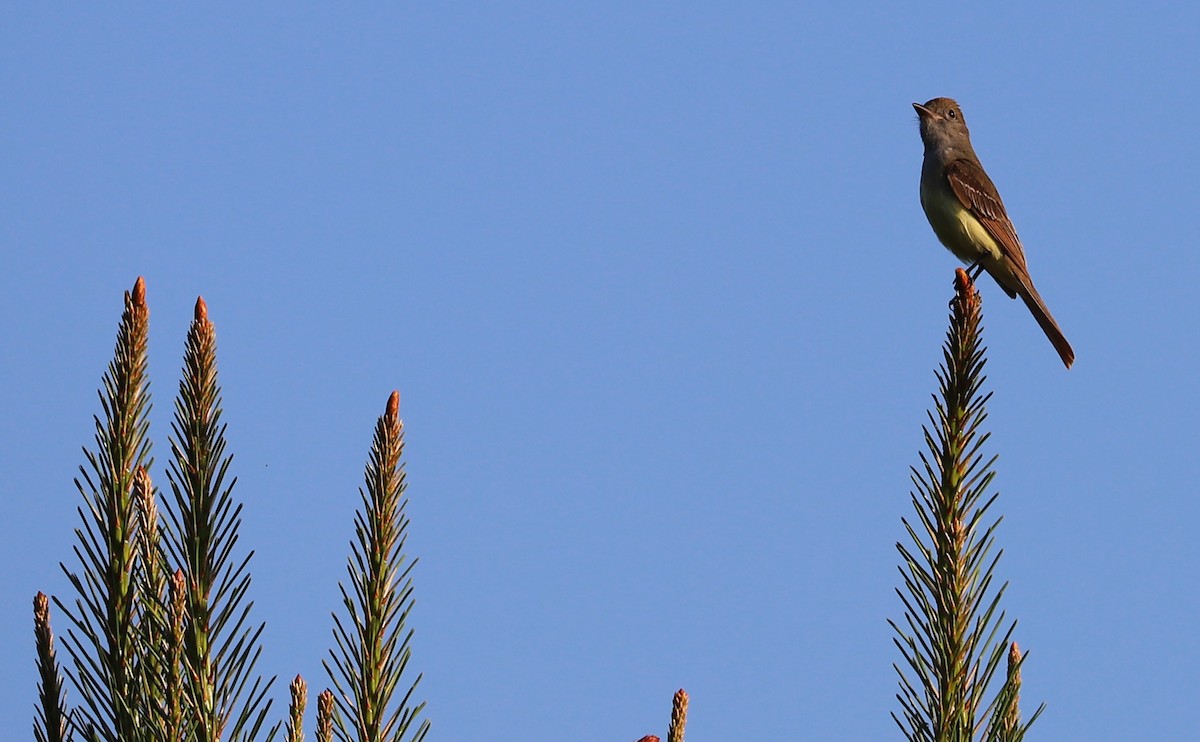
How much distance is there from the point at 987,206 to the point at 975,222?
0.38m

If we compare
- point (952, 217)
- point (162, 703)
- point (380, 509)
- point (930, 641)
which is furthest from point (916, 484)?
point (952, 217)

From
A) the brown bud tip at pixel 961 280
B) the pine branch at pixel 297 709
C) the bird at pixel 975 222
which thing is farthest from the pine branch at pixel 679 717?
the bird at pixel 975 222

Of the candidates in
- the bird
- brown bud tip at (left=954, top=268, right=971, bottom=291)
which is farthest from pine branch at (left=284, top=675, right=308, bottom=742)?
the bird

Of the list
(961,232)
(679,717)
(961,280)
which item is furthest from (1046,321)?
(679,717)

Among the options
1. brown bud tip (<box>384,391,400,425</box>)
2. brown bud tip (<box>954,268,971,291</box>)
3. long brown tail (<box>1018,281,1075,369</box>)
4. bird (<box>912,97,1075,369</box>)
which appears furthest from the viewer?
bird (<box>912,97,1075,369</box>)

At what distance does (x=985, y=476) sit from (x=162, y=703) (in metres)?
1.96

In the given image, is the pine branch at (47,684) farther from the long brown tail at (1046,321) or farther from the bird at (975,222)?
the bird at (975,222)

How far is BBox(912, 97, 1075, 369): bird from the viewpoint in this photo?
38.8ft

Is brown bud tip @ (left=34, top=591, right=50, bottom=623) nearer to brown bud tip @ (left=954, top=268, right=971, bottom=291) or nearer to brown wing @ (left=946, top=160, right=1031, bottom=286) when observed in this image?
brown bud tip @ (left=954, top=268, right=971, bottom=291)

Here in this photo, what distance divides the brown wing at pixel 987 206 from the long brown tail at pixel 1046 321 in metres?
0.18

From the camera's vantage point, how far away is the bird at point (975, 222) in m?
11.8

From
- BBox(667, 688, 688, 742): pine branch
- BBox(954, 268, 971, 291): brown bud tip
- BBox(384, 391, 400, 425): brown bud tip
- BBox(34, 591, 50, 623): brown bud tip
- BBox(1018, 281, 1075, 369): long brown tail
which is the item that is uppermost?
BBox(1018, 281, 1075, 369): long brown tail

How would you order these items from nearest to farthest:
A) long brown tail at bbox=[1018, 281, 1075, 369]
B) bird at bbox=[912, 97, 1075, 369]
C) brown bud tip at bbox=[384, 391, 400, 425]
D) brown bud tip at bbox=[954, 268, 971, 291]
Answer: brown bud tip at bbox=[384, 391, 400, 425] < brown bud tip at bbox=[954, 268, 971, 291] < long brown tail at bbox=[1018, 281, 1075, 369] < bird at bbox=[912, 97, 1075, 369]

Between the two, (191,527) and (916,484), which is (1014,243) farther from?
(191,527)
